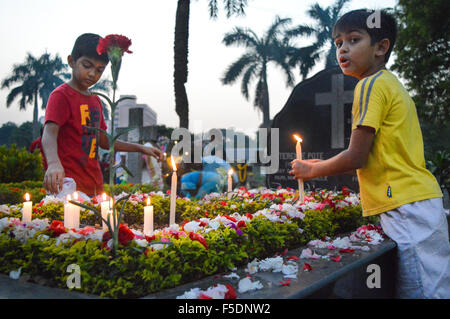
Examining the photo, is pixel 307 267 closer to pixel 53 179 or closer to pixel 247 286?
pixel 247 286

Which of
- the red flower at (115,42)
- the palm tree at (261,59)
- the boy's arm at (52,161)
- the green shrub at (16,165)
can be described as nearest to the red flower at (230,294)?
the red flower at (115,42)

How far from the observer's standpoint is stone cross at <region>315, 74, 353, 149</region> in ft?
20.2

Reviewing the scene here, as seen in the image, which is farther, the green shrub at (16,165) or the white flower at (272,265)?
the green shrub at (16,165)

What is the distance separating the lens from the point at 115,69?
147 centimetres

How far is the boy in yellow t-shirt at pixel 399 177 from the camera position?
1.90 meters

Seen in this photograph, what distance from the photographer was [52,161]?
7.80 feet

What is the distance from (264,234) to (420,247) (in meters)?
0.85

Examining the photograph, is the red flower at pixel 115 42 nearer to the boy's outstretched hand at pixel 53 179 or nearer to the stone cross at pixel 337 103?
the boy's outstretched hand at pixel 53 179

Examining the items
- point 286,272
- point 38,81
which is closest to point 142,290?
point 286,272

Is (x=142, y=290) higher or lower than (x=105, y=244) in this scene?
lower

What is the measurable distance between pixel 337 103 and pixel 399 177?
14.6ft

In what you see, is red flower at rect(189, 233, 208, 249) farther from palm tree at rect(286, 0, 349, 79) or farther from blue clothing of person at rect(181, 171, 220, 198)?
palm tree at rect(286, 0, 349, 79)

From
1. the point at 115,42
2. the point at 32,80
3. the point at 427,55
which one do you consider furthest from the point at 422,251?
the point at 32,80
